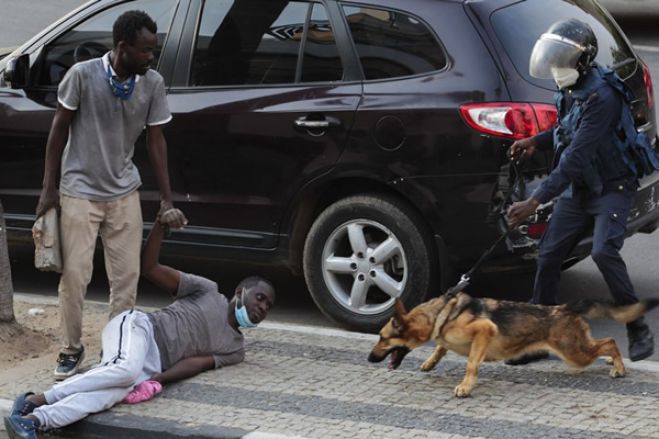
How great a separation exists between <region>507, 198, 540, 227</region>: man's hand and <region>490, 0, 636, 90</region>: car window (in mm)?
1036

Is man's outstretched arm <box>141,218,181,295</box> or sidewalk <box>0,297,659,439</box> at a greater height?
man's outstretched arm <box>141,218,181,295</box>

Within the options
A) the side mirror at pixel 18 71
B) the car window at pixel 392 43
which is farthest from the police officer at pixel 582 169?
the side mirror at pixel 18 71

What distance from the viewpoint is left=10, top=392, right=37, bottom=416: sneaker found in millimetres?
6152

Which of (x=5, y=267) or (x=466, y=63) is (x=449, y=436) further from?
(x=5, y=267)

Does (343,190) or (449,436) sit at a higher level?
(343,190)

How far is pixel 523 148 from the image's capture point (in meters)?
6.92

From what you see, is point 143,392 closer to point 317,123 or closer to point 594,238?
point 317,123

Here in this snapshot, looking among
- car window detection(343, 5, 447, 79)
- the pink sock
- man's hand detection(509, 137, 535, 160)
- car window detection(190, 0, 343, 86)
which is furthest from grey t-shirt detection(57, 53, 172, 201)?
man's hand detection(509, 137, 535, 160)

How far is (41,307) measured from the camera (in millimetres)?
8156

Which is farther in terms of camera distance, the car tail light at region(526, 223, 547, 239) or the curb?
the car tail light at region(526, 223, 547, 239)

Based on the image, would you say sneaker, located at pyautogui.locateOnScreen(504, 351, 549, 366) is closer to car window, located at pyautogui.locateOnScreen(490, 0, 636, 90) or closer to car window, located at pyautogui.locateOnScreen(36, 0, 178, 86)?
car window, located at pyautogui.locateOnScreen(490, 0, 636, 90)

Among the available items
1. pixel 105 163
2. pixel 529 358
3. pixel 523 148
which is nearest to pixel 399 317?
pixel 529 358

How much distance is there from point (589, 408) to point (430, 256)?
1601 millimetres

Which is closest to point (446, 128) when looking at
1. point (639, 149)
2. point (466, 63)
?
point (466, 63)
